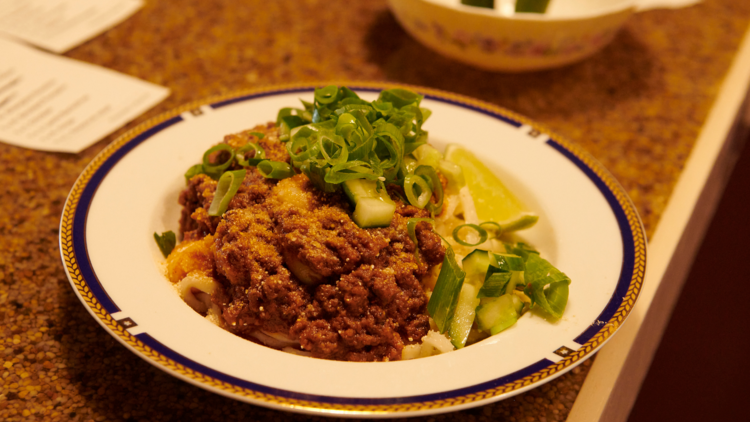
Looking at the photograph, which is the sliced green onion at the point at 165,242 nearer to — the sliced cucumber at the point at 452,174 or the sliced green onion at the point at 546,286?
the sliced cucumber at the point at 452,174

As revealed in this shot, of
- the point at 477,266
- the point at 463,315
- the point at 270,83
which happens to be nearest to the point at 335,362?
the point at 463,315

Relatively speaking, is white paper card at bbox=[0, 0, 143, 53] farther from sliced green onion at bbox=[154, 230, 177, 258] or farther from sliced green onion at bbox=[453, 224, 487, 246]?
sliced green onion at bbox=[453, 224, 487, 246]

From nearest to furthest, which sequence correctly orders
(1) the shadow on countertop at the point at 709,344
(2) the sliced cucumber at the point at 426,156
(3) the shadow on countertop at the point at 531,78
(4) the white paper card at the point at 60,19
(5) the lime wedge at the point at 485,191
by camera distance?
(2) the sliced cucumber at the point at 426,156 → (5) the lime wedge at the point at 485,191 → (1) the shadow on countertop at the point at 709,344 → (3) the shadow on countertop at the point at 531,78 → (4) the white paper card at the point at 60,19

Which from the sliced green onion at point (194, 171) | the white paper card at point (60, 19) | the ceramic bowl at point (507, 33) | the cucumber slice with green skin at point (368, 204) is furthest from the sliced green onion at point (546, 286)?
the white paper card at point (60, 19)

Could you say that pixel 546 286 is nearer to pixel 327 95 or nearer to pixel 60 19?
pixel 327 95

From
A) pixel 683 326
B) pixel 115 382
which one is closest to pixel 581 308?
pixel 115 382

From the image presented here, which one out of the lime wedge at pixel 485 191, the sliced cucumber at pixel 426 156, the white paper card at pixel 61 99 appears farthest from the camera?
the white paper card at pixel 61 99

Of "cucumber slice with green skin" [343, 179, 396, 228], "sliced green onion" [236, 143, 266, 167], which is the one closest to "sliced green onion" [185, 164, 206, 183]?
"sliced green onion" [236, 143, 266, 167]
